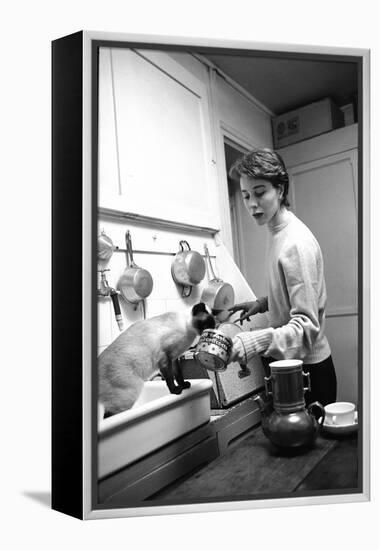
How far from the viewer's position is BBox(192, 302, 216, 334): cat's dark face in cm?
111

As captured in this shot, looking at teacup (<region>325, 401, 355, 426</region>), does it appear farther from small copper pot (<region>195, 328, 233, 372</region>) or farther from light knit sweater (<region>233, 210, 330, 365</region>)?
small copper pot (<region>195, 328, 233, 372</region>)

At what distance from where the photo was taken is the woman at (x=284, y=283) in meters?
1.15

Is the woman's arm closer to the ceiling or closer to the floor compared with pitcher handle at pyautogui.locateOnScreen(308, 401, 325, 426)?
closer to the ceiling

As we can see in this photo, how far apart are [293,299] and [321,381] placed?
0.23 m

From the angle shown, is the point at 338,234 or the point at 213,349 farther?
the point at 338,234

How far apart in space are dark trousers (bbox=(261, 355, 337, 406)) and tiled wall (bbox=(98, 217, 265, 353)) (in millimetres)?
185

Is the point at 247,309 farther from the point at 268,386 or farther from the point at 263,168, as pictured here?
the point at 263,168

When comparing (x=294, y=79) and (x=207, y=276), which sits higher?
(x=294, y=79)

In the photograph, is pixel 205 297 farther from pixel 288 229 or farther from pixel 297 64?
pixel 297 64

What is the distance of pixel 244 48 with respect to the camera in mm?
1161

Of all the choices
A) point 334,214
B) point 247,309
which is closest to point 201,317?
point 247,309

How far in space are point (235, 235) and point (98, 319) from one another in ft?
1.30

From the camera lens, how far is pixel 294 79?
4.00 feet

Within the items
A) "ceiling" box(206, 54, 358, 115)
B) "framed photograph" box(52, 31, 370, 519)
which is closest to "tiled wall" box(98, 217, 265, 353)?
"framed photograph" box(52, 31, 370, 519)
